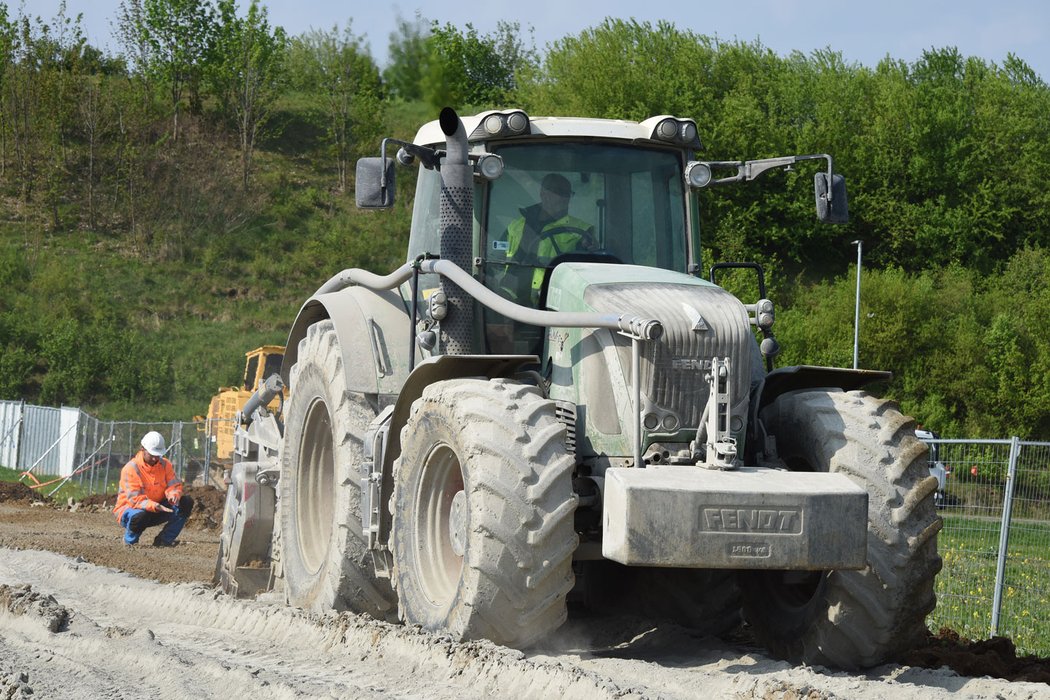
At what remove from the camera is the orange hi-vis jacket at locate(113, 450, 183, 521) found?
14719 millimetres

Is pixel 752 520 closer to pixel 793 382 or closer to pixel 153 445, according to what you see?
pixel 793 382

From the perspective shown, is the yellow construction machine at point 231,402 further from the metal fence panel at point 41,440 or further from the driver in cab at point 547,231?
the driver in cab at point 547,231

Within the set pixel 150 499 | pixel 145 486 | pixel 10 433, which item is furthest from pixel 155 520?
pixel 10 433

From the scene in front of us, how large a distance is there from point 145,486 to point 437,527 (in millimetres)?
8821

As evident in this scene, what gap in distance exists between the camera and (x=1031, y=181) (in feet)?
160

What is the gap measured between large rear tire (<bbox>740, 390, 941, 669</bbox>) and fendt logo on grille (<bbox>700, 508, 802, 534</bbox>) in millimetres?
601

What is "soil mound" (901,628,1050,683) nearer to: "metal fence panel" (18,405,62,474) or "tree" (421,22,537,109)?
"tree" (421,22,537,109)

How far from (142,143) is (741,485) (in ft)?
159

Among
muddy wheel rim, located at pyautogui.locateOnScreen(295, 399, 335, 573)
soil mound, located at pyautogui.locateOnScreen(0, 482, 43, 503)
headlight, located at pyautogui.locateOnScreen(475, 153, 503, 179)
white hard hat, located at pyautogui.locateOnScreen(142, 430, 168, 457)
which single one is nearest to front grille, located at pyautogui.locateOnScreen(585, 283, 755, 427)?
headlight, located at pyautogui.locateOnScreen(475, 153, 503, 179)

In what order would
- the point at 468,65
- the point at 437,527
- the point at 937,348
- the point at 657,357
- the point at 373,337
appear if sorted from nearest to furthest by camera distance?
the point at 657,357, the point at 437,527, the point at 373,337, the point at 468,65, the point at 937,348

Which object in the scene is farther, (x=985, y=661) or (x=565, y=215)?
(x=565, y=215)

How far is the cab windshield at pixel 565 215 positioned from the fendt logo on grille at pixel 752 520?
6.79 feet

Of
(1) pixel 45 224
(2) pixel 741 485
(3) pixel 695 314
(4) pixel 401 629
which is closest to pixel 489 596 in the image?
(4) pixel 401 629

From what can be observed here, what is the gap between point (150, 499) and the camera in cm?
1484
